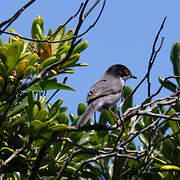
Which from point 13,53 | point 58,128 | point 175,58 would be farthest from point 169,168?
point 13,53

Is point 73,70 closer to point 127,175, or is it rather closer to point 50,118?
point 50,118

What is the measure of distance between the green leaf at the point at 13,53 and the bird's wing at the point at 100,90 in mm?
2511

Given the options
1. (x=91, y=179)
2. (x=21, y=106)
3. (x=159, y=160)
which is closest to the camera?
(x=21, y=106)

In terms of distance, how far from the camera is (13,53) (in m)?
3.39

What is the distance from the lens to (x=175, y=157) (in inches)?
157

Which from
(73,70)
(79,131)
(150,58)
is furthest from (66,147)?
(150,58)

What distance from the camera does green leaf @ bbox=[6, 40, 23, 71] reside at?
3363mm

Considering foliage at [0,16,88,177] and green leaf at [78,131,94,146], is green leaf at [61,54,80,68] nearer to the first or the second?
foliage at [0,16,88,177]

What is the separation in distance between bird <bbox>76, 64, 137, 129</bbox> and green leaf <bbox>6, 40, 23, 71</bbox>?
143cm

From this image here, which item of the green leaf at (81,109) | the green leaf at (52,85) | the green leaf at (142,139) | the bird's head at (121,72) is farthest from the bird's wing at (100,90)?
the green leaf at (52,85)

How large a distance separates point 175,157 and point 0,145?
1.98 m

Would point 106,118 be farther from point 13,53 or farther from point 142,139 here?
point 13,53

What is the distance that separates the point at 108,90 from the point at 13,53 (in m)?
3.16

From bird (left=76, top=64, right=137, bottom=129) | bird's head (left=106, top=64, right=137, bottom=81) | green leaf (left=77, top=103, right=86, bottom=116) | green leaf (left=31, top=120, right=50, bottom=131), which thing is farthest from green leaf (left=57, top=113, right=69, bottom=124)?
bird's head (left=106, top=64, right=137, bottom=81)
